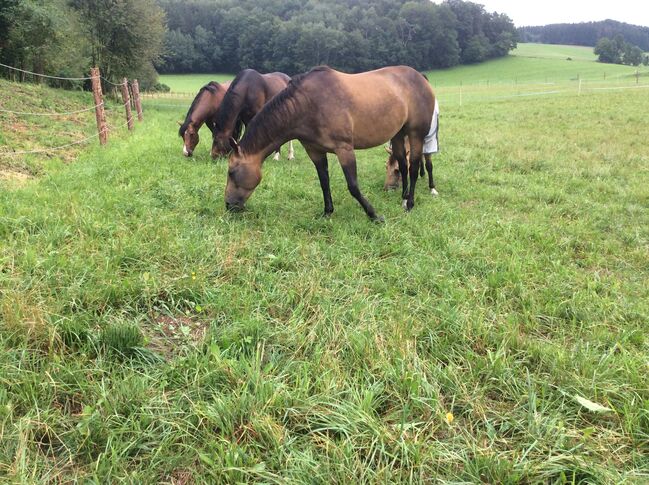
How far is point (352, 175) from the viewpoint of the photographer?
16.9ft

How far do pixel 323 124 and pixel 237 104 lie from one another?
Answer: 12.8 ft

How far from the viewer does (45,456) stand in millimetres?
1829

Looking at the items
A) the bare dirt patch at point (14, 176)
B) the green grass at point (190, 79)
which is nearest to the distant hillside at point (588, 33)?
the green grass at point (190, 79)

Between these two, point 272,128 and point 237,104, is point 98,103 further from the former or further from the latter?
point 272,128

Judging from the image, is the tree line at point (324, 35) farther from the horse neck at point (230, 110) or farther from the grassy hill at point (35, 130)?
the horse neck at point (230, 110)

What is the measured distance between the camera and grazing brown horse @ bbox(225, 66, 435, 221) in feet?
16.3

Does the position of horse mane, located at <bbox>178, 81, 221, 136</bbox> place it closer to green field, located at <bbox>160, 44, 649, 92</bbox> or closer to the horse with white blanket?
the horse with white blanket

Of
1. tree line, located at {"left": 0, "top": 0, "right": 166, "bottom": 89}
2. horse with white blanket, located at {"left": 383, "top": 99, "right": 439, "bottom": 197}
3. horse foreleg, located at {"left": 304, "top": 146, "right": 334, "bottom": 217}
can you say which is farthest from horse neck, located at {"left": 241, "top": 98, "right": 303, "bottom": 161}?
tree line, located at {"left": 0, "top": 0, "right": 166, "bottom": 89}

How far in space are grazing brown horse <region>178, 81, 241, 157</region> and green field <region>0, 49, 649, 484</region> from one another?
12.6 feet

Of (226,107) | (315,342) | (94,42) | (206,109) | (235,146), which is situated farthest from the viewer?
(94,42)

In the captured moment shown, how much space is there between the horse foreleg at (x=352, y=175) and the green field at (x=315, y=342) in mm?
170

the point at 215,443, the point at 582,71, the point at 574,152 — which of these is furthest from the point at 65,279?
the point at 582,71

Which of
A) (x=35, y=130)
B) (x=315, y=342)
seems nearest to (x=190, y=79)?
(x=35, y=130)

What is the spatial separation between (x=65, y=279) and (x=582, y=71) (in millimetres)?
68805
